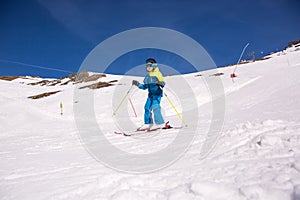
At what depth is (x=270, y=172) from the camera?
6.95 ft

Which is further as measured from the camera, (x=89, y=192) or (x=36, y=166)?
(x=36, y=166)

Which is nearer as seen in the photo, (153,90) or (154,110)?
(154,110)

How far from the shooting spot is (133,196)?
6.72 feet

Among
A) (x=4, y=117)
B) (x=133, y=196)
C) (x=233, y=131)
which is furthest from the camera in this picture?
(x=4, y=117)

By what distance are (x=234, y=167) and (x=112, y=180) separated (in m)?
1.41

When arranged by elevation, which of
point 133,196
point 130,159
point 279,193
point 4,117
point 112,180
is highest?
point 4,117

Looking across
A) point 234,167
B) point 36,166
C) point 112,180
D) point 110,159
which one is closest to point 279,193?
point 234,167

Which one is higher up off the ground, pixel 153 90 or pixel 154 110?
pixel 153 90

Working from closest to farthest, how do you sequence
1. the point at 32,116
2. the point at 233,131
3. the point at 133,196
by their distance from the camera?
the point at 133,196
the point at 233,131
the point at 32,116

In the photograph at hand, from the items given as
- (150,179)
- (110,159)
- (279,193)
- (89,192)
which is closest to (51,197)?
(89,192)

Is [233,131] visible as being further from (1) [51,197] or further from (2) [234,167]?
(1) [51,197]

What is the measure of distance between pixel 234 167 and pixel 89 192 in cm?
161

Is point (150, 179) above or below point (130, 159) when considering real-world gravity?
below

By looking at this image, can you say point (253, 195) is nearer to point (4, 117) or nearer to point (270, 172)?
point (270, 172)
